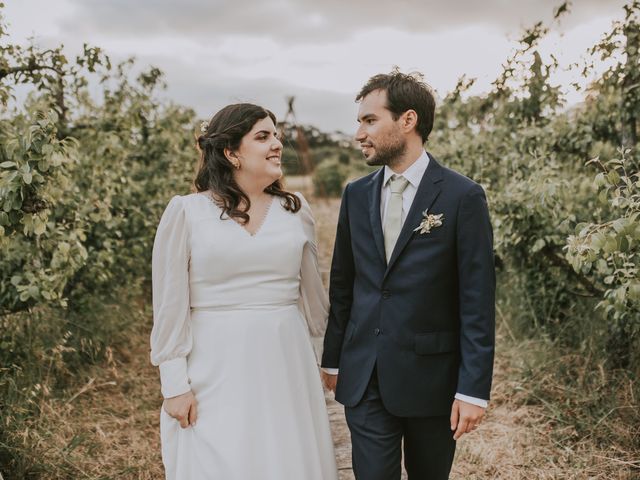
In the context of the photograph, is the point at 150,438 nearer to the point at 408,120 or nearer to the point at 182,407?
the point at 182,407

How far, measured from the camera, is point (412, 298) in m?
2.19

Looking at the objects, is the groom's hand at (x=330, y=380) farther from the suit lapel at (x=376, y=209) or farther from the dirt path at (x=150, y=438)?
the dirt path at (x=150, y=438)

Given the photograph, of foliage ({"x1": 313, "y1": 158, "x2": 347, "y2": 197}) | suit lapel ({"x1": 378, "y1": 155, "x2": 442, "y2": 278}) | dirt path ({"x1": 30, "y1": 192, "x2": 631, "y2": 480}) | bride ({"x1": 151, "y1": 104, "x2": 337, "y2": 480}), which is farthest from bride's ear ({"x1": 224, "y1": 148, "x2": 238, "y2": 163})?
foliage ({"x1": 313, "y1": 158, "x2": 347, "y2": 197})

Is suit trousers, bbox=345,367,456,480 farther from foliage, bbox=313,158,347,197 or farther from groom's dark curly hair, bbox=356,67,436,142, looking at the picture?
foliage, bbox=313,158,347,197

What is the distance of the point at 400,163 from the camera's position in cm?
229

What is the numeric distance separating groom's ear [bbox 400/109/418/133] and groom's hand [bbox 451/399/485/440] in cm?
99

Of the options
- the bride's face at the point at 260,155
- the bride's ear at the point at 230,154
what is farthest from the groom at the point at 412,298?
the bride's ear at the point at 230,154

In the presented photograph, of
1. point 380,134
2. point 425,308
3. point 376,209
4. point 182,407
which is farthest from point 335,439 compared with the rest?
point 380,134

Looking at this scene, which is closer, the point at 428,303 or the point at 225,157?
the point at 428,303

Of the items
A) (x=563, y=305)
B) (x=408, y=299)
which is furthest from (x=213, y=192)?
(x=563, y=305)

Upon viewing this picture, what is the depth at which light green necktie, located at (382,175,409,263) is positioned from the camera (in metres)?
2.26

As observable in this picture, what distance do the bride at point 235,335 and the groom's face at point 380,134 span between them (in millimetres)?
381

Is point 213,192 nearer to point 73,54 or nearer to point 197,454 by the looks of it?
point 197,454

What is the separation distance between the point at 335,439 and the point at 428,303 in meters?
2.08
